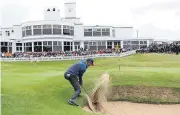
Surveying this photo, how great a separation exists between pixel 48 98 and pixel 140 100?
15.7 feet

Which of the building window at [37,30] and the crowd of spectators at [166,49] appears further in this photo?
the building window at [37,30]

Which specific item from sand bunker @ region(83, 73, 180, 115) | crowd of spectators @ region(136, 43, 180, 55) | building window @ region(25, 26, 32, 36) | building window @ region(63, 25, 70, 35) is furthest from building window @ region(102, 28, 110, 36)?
sand bunker @ region(83, 73, 180, 115)

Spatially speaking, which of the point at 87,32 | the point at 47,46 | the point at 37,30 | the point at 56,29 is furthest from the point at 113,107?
the point at 87,32

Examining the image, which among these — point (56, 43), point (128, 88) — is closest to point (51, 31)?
point (56, 43)

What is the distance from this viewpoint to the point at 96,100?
17.8 meters

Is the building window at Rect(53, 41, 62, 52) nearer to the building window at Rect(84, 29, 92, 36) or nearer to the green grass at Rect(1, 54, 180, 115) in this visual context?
the building window at Rect(84, 29, 92, 36)

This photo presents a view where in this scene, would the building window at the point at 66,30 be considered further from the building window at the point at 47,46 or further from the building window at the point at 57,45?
the building window at the point at 47,46

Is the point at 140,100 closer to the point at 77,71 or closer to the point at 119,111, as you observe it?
the point at 119,111

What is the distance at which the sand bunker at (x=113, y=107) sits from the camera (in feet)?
57.3

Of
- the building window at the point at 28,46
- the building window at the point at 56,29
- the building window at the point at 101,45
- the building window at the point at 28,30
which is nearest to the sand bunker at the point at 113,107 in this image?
the building window at the point at 56,29

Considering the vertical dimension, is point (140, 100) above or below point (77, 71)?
below

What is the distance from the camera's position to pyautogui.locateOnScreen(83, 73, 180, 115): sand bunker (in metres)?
17.5

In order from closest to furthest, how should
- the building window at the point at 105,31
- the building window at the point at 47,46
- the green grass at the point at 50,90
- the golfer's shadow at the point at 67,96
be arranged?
1. the green grass at the point at 50,90
2. the golfer's shadow at the point at 67,96
3. the building window at the point at 47,46
4. the building window at the point at 105,31

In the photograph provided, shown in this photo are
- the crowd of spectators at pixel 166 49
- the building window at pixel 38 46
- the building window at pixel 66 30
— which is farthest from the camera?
the building window at pixel 66 30
